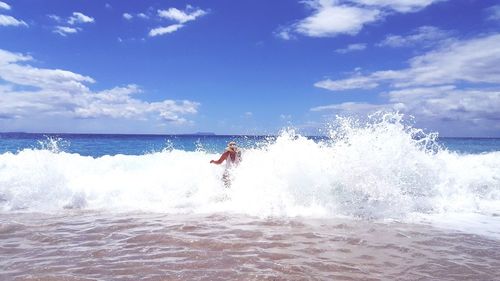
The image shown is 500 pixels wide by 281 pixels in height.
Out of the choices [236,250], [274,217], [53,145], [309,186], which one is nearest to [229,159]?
[309,186]

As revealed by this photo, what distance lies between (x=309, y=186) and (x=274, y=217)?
235 centimetres

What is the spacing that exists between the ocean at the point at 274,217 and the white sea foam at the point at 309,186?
0.04m

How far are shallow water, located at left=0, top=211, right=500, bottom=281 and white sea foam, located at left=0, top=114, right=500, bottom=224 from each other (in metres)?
1.55

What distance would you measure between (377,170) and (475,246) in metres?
4.68

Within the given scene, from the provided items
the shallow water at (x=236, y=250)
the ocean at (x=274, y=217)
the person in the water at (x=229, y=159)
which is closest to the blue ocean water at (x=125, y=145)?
the person in the water at (x=229, y=159)

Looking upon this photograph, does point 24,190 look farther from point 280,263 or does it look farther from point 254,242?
point 280,263

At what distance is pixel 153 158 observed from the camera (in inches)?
920

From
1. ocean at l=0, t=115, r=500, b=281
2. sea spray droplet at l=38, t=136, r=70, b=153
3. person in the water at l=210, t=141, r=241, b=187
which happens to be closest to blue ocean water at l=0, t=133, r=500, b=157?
sea spray droplet at l=38, t=136, r=70, b=153

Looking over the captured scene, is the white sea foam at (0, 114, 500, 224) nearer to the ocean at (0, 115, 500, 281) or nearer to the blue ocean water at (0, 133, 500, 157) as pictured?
the ocean at (0, 115, 500, 281)

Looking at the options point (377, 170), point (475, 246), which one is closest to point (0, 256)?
point (475, 246)

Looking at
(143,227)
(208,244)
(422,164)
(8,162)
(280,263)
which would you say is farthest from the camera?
(8,162)

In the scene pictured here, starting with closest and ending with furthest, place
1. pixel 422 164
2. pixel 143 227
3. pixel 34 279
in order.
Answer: pixel 34 279
pixel 143 227
pixel 422 164

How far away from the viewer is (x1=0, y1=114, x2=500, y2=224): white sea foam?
11800 millimetres

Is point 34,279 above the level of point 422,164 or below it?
below
